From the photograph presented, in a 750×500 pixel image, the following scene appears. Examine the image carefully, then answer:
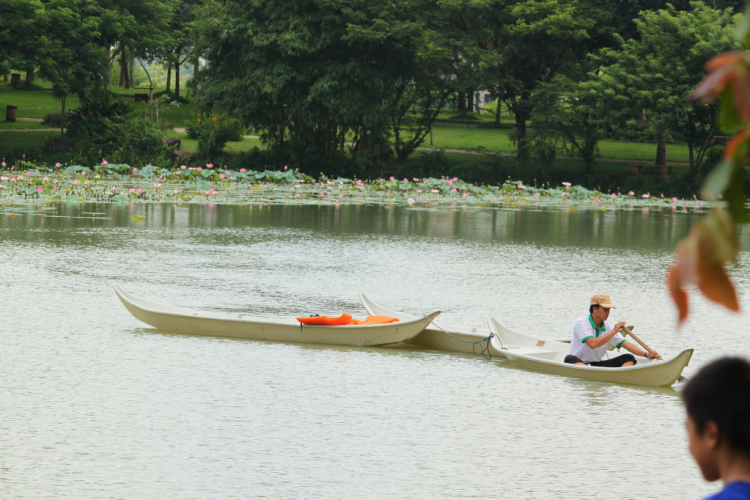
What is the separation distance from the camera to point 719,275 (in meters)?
1.33

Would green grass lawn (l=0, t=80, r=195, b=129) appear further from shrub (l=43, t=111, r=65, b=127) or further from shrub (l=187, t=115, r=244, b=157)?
shrub (l=187, t=115, r=244, b=157)

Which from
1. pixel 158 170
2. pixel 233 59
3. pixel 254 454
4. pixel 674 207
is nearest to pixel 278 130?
pixel 233 59

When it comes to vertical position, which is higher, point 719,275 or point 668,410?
point 719,275

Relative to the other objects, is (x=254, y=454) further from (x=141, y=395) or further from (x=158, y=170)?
(x=158, y=170)

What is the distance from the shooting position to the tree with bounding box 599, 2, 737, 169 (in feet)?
107

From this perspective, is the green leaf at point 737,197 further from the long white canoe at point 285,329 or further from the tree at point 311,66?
the tree at point 311,66

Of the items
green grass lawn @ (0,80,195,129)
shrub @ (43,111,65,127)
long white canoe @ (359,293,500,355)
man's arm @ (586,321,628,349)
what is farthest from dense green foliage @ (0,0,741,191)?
man's arm @ (586,321,628,349)

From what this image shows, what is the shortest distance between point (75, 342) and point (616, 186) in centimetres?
2987

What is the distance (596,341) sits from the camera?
8578 mm

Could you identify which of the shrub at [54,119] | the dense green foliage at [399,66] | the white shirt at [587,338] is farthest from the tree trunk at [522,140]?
the white shirt at [587,338]

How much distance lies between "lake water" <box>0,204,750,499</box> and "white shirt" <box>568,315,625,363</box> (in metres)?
0.36

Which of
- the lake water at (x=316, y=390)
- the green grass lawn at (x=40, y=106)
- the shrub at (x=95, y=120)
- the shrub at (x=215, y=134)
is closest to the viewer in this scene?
the lake water at (x=316, y=390)

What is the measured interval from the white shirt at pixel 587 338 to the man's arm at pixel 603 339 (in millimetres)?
47

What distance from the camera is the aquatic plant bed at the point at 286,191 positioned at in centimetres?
2737
